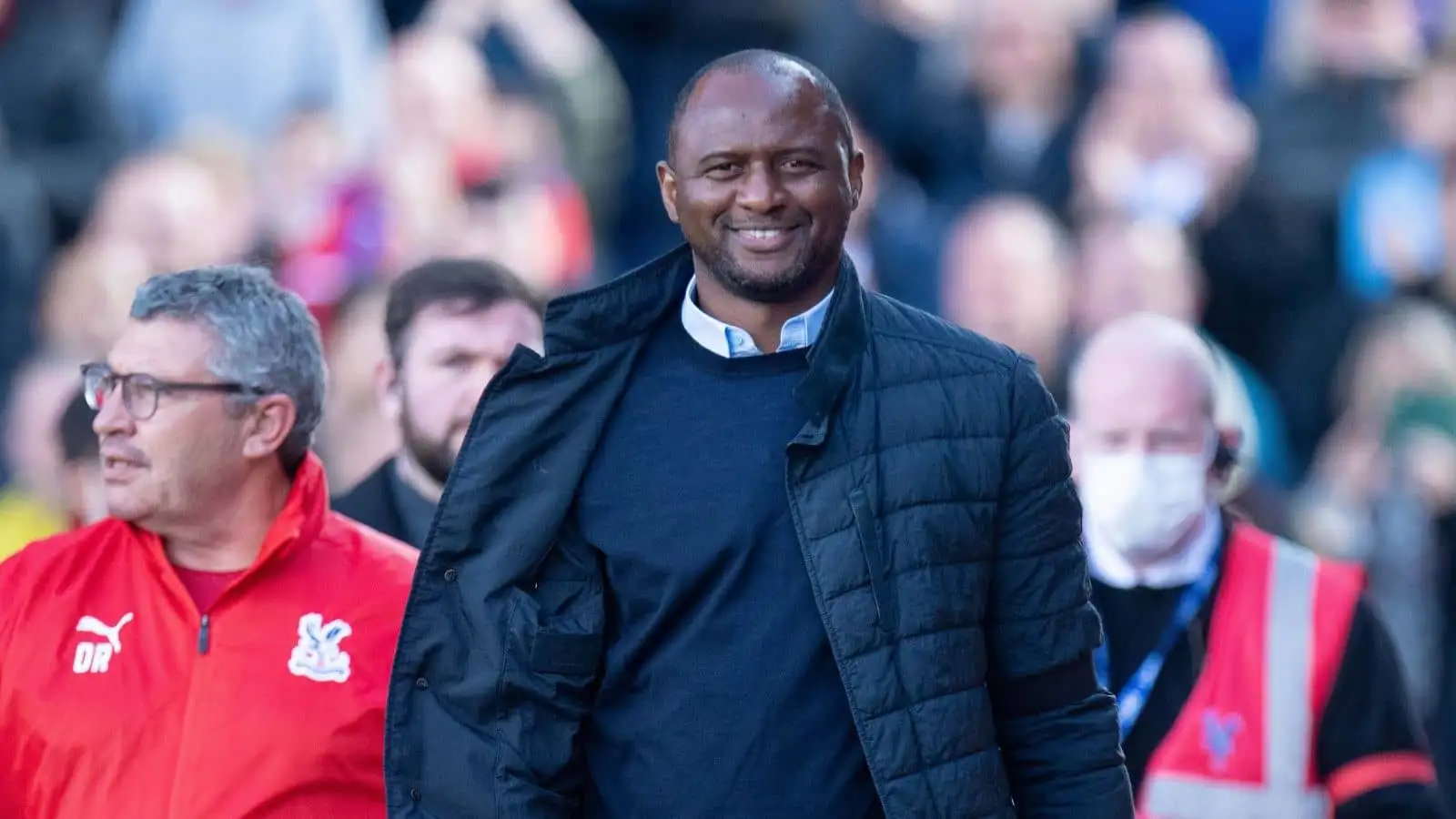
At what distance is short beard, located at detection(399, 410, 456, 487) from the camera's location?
210 inches

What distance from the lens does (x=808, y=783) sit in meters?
3.65

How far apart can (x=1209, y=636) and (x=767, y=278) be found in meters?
1.74


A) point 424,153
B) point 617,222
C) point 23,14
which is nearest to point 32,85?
point 23,14

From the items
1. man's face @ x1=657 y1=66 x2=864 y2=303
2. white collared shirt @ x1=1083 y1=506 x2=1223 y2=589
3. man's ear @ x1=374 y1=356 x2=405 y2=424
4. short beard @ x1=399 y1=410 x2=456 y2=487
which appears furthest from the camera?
man's ear @ x1=374 y1=356 x2=405 y2=424

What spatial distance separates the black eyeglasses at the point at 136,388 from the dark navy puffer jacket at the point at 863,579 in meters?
0.76

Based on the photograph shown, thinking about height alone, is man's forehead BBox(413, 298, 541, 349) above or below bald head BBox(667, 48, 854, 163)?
below

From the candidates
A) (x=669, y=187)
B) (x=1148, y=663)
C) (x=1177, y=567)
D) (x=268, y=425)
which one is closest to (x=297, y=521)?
(x=268, y=425)

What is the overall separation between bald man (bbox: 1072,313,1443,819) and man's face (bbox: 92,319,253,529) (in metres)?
1.84

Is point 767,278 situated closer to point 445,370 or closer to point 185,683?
point 185,683

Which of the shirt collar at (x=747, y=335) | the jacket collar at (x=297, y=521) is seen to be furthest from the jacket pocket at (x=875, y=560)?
the jacket collar at (x=297, y=521)

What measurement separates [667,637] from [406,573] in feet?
2.92

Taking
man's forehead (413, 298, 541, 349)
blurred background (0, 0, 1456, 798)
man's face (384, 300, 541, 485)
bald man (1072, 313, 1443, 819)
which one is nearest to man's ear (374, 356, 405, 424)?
man's face (384, 300, 541, 485)

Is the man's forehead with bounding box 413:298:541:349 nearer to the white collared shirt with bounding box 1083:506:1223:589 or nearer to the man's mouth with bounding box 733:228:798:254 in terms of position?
the white collared shirt with bounding box 1083:506:1223:589

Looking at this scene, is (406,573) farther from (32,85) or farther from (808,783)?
(32,85)
